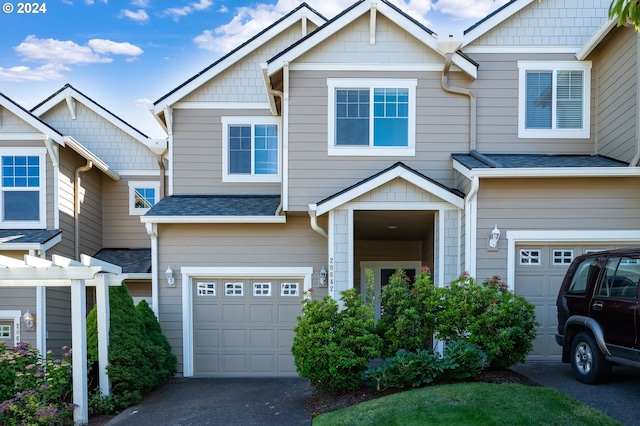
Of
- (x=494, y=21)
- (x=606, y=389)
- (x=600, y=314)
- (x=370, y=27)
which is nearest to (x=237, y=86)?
(x=370, y=27)

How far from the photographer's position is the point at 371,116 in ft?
37.3

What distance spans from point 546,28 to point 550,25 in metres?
0.10

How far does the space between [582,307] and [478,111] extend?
484 cm

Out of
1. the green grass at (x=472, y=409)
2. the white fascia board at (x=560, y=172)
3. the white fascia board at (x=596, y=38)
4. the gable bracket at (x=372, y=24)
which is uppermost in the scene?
the gable bracket at (x=372, y=24)

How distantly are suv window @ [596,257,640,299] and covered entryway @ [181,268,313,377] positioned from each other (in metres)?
5.82

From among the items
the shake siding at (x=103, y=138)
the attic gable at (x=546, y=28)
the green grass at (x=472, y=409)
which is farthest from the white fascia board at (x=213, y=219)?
the attic gable at (x=546, y=28)

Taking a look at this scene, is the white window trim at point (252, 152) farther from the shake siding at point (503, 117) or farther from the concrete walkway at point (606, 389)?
the concrete walkway at point (606, 389)

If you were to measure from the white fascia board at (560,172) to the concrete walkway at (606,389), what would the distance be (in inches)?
118

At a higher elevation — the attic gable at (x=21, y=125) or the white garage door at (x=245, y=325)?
the attic gable at (x=21, y=125)

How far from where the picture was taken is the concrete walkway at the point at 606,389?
6680 mm

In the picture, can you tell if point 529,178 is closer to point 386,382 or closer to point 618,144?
point 618,144

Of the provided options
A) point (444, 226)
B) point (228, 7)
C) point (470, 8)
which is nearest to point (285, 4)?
point (228, 7)

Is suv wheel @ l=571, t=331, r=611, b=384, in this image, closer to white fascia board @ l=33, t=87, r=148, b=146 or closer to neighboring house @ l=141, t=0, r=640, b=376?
neighboring house @ l=141, t=0, r=640, b=376

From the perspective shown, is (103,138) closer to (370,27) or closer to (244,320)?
(244,320)
